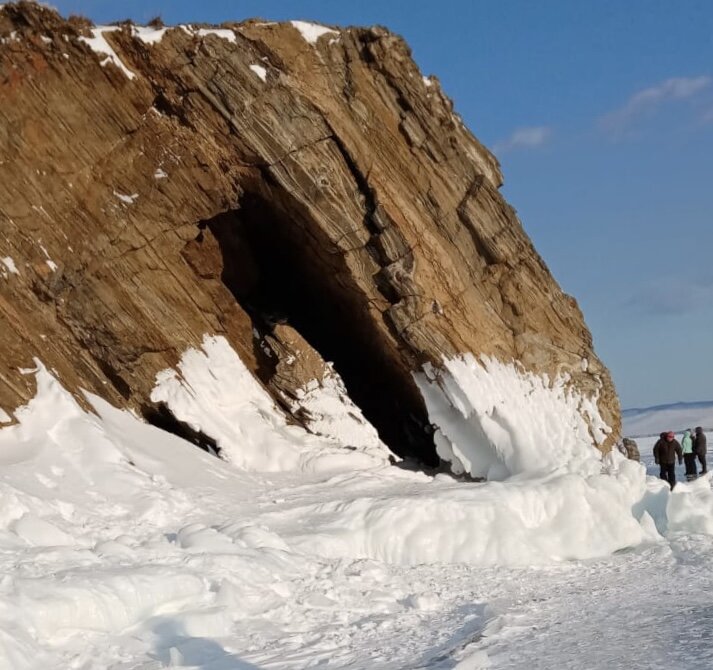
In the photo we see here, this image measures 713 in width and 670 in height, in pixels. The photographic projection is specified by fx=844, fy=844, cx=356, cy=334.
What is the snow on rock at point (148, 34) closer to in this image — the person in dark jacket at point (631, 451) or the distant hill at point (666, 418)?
the person in dark jacket at point (631, 451)

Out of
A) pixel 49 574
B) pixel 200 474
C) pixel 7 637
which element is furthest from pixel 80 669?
pixel 200 474

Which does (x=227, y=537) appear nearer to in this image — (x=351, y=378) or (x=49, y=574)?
(x=49, y=574)

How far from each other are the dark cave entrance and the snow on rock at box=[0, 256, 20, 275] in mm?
3531

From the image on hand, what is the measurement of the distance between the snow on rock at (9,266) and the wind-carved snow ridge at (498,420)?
6537mm

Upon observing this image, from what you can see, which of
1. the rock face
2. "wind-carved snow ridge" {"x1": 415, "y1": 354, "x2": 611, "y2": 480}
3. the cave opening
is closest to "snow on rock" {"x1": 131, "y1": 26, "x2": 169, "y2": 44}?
the rock face

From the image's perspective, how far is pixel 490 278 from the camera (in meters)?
15.2

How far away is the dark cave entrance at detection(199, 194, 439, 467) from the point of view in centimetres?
1446

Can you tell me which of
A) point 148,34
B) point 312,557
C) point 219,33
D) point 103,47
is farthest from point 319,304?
point 312,557

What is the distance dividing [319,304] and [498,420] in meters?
4.09

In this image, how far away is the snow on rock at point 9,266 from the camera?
1158cm

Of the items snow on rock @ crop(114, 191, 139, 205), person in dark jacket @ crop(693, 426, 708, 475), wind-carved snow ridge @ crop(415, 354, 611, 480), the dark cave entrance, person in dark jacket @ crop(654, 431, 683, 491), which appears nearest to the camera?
snow on rock @ crop(114, 191, 139, 205)

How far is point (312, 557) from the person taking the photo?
339 inches

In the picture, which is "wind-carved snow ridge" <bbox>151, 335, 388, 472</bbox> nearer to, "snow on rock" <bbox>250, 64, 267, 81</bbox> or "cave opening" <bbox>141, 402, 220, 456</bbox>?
"cave opening" <bbox>141, 402, 220, 456</bbox>

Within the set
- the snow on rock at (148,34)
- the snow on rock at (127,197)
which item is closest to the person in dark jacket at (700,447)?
the snow on rock at (127,197)
